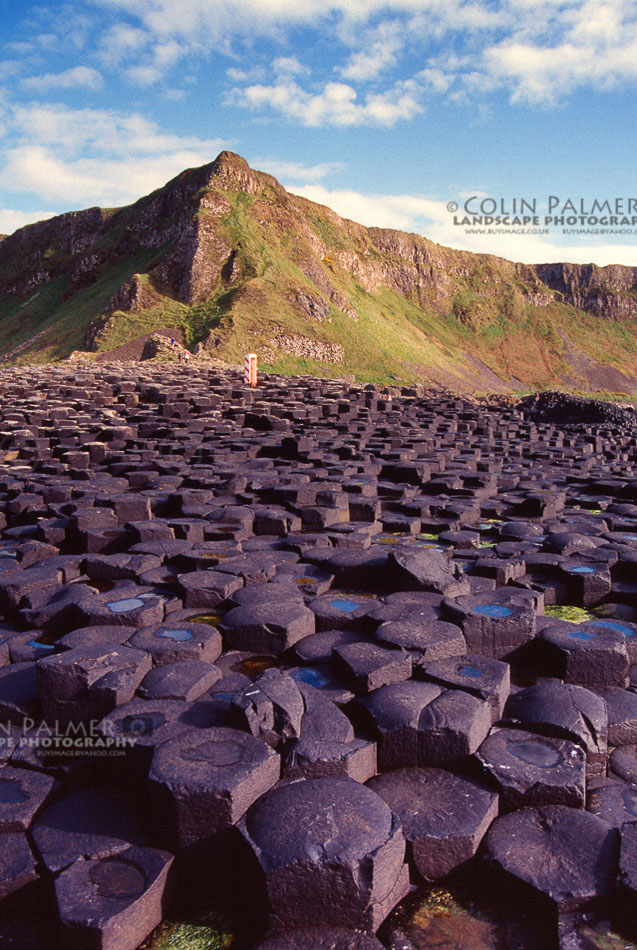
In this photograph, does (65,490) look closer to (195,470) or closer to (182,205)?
(195,470)

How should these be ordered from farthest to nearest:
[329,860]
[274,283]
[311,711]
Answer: [274,283] < [311,711] < [329,860]

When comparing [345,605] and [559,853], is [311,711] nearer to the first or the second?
[559,853]

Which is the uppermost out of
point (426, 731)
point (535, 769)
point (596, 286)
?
point (596, 286)

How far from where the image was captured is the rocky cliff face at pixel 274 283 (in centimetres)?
4697

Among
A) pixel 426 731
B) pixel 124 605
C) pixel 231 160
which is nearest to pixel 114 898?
pixel 426 731

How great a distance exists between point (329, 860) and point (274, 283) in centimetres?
4907

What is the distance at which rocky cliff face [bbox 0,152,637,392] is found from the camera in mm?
46969

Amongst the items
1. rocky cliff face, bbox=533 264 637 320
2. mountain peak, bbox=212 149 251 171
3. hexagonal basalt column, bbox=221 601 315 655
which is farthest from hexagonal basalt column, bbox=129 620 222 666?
rocky cliff face, bbox=533 264 637 320

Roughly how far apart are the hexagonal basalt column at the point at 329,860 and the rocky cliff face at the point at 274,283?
38.7 meters

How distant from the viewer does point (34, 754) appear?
10.5ft

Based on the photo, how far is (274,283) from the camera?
48.9 meters

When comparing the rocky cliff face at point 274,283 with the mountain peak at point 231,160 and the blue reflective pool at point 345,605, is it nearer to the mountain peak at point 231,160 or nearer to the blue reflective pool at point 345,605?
the mountain peak at point 231,160

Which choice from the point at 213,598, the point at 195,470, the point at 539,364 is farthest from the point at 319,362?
the point at 539,364

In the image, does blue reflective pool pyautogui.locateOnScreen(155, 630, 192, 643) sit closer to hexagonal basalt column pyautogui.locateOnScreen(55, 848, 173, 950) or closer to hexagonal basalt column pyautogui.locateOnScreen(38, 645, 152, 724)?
hexagonal basalt column pyautogui.locateOnScreen(38, 645, 152, 724)
